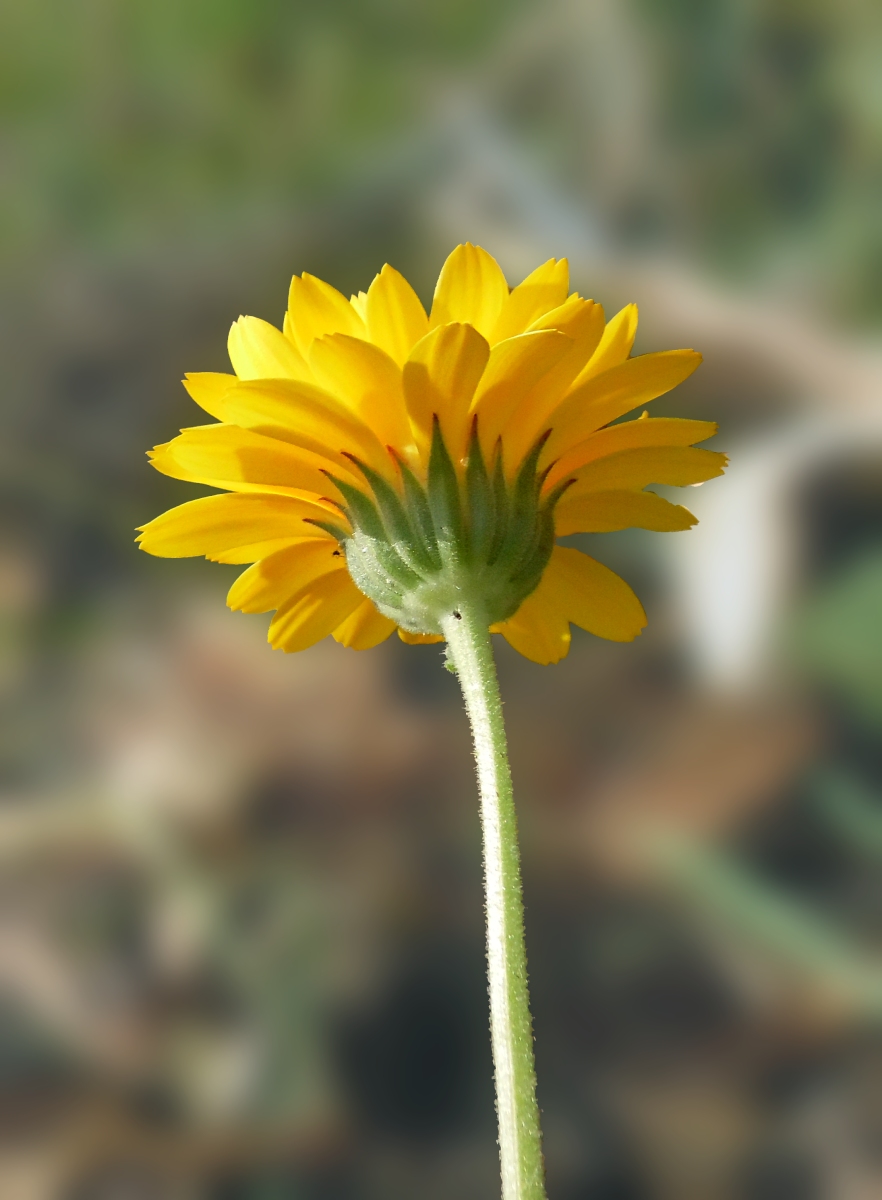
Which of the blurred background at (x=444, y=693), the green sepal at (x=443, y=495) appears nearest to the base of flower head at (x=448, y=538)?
the green sepal at (x=443, y=495)

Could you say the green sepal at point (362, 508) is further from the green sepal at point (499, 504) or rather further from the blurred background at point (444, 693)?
the blurred background at point (444, 693)

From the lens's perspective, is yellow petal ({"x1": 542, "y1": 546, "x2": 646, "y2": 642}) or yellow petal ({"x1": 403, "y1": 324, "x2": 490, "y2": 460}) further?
yellow petal ({"x1": 542, "y1": 546, "x2": 646, "y2": 642})

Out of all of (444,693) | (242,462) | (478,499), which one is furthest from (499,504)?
(444,693)

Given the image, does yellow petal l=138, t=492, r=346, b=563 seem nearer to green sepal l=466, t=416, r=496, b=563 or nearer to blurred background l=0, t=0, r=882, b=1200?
green sepal l=466, t=416, r=496, b=563

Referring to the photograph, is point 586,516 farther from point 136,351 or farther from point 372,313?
point 136,351

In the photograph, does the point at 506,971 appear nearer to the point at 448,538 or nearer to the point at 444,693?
the point at 448,538

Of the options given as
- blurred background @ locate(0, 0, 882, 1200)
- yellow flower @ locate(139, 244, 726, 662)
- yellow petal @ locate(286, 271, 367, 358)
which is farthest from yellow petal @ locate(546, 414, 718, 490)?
blurred background @ locate(0, 0, 882, 1200)
